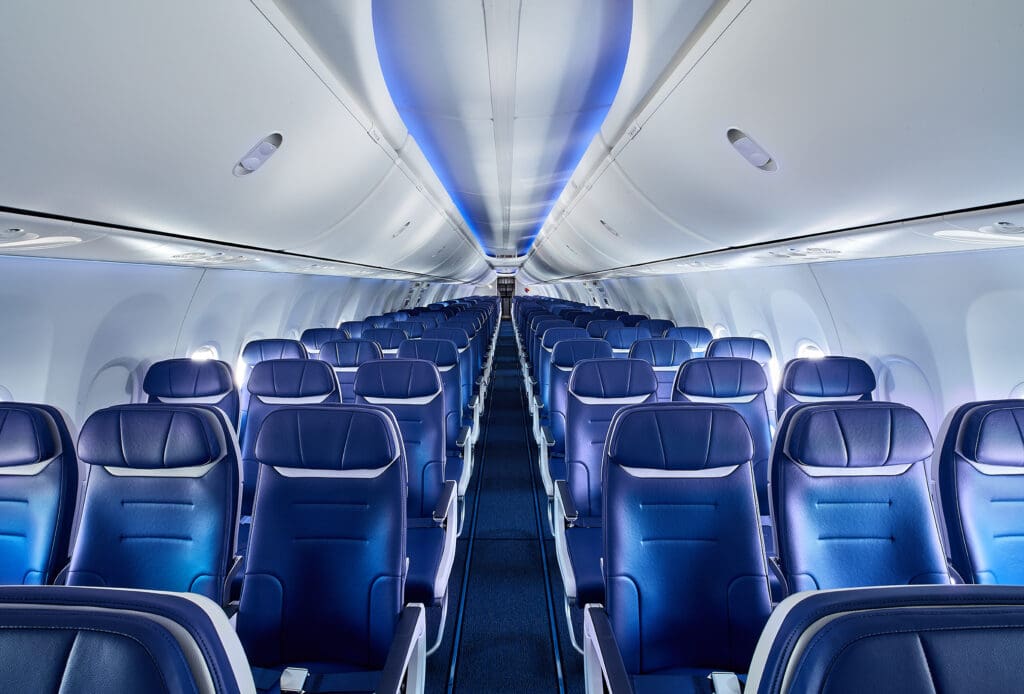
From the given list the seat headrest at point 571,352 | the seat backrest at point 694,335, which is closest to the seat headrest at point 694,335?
the seat backrest at point 694,335

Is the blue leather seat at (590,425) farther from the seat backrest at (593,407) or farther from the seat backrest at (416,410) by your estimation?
the seat backrest at (416,410)

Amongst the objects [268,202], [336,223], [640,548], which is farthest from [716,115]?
[336,223]

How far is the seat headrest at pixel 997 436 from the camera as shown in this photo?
89.4 inches

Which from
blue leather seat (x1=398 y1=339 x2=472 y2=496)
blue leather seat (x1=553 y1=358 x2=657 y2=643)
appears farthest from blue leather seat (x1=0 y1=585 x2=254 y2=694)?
blue leather seat (x1=398 y1=339 x2=472 y2=496)

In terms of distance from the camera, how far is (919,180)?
7.11 feet

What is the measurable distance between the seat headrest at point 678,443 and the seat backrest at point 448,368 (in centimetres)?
296

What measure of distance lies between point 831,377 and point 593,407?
5.61 feet

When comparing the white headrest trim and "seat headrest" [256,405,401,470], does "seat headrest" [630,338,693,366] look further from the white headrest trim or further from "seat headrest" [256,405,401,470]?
"seat headrest" [256,405,401,470]

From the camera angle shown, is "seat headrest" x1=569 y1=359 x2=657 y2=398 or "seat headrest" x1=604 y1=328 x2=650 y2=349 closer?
"seat headrest" x1=569 y1=359 x2=657 y2=398

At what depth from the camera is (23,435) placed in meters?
2.36

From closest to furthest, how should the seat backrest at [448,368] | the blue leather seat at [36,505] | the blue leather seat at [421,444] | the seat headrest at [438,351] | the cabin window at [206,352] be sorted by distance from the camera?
1. the blue leather seat at [36,505]
2. the blue leather seat at [421,444]
3. the seat backrest at [448,368]
4. the seat headrest at [438,351]
5. the cabin window at [206,352]

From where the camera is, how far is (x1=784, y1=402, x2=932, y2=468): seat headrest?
2.30 m

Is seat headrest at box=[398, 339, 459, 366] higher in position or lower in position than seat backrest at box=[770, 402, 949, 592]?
higher

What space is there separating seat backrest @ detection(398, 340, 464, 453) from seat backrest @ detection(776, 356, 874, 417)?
2.80 m
